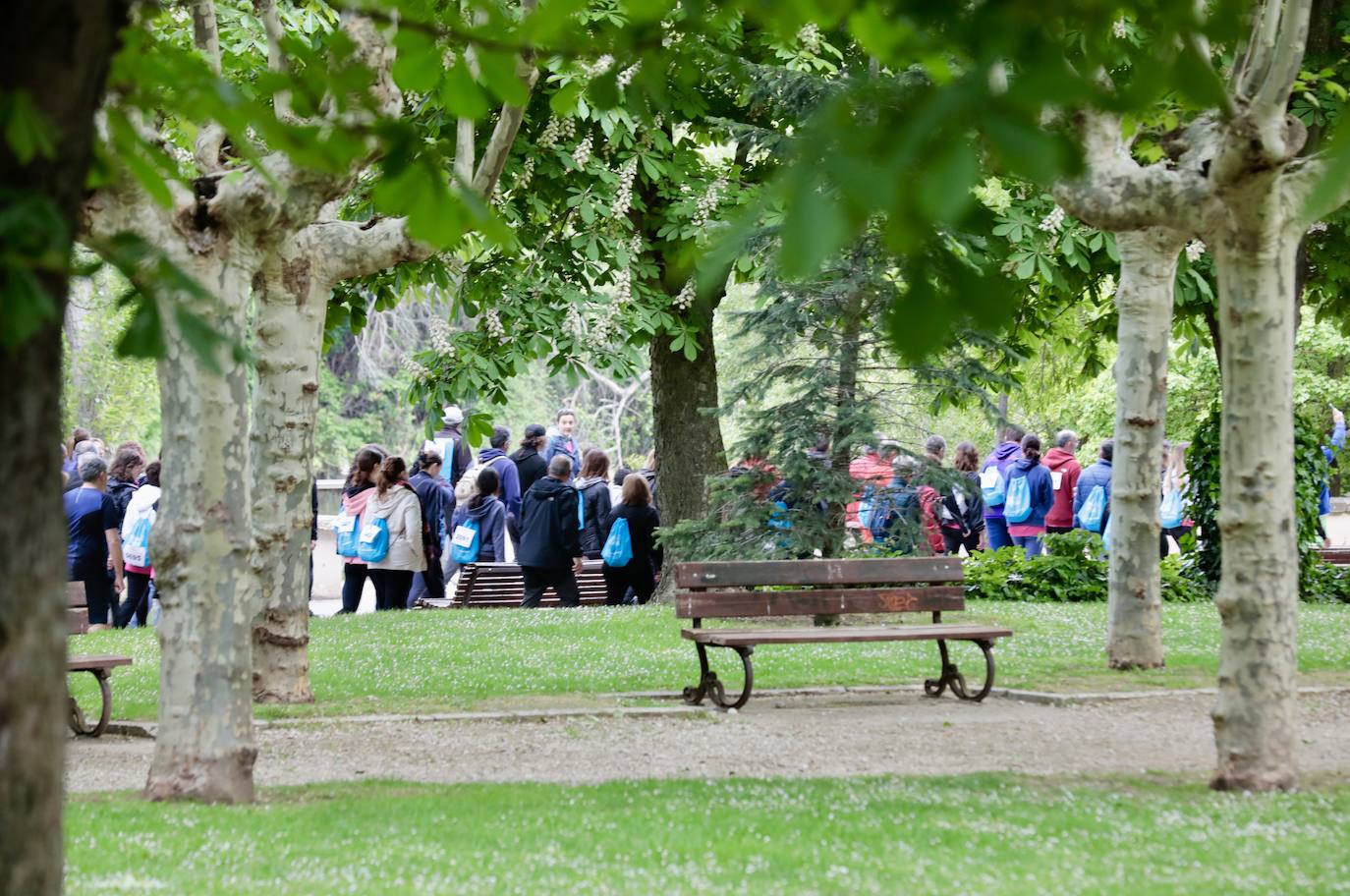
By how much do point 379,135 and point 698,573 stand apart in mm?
7730

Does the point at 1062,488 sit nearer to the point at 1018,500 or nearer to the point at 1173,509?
the point at 1018,500

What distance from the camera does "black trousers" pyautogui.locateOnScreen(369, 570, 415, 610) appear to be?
15945mm

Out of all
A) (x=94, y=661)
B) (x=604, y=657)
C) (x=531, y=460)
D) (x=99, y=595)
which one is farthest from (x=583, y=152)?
(x=94, y=661)

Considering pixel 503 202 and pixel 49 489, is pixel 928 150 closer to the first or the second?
pixel 49 489

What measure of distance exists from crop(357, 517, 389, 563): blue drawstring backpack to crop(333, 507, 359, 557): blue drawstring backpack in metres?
0.08

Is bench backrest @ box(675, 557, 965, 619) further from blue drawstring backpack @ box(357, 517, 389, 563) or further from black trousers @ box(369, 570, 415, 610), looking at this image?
black trousers @ box(369, 570, 415, 610)

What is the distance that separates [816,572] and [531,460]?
730cm

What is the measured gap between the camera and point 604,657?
12.5 metres

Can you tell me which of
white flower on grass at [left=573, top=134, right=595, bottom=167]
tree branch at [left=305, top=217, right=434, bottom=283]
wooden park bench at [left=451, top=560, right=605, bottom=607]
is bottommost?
wooden park bench at [left=451, top=560, right=605, bottom=607]

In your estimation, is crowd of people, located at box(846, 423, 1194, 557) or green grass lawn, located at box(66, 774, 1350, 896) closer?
green grass lawn, located at box(66, 774, 1350, 896)

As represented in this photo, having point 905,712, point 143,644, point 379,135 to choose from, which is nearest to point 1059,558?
point 905,712

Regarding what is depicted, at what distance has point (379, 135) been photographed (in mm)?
3037

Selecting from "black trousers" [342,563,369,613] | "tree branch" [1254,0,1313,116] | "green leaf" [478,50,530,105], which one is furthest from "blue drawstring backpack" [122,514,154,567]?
"green leaf" [478,50,530,105]

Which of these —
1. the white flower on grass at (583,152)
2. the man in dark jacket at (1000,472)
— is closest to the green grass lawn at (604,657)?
the man in dark jacket at (1000,472)
